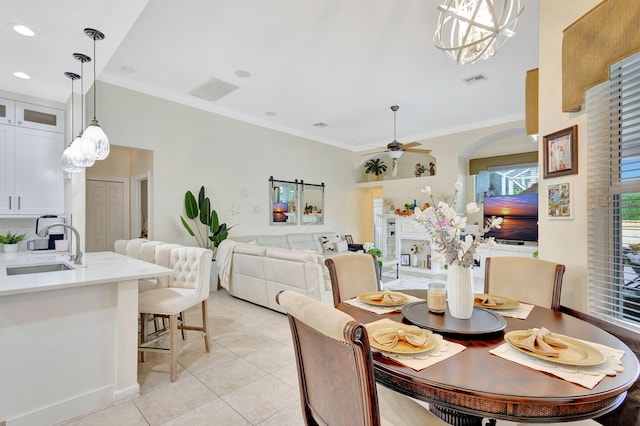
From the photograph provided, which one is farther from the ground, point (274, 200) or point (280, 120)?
point (280, 120)

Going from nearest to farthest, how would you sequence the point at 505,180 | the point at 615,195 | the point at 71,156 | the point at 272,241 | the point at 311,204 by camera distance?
the point at 615,195
the point at 71,156
the point at 272,241
the point at 505,180
the point at 311,204

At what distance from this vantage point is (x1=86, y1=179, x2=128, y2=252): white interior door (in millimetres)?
5625

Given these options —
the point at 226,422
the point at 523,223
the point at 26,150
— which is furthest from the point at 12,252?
the point at 523,223

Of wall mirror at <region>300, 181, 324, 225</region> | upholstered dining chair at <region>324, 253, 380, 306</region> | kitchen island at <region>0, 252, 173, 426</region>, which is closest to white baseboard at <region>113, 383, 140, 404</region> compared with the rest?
kitchen island at <region>0, 252, 173, 426</region>

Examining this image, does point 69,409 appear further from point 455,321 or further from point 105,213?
point 105,213

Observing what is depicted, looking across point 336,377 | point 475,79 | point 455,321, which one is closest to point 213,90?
point 475,79

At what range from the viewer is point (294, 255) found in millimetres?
3748

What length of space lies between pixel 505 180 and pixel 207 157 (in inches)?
238

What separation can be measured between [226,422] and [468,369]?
161 cm

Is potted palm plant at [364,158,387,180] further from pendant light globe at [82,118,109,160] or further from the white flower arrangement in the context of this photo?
the white flower arrangement

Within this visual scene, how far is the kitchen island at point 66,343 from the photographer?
5.86 feet

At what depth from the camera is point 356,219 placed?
8.69 m

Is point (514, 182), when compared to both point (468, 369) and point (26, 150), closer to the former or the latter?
point (468, 369)

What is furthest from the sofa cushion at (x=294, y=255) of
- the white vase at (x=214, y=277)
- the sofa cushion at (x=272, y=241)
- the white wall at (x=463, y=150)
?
the white wall at (x=463, y=150)
